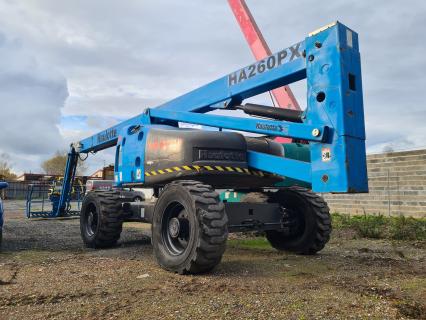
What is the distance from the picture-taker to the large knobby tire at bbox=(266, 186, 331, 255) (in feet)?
23.6

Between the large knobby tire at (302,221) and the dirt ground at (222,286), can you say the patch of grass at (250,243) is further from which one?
the large knobby tire at (302,221)

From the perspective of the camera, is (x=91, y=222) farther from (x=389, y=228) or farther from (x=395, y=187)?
(x=395, y=187)

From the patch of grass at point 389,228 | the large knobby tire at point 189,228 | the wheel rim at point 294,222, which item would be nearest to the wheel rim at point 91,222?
the large knobby tire at point 189,228

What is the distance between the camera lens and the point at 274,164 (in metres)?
6.43

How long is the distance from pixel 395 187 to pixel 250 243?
644cm

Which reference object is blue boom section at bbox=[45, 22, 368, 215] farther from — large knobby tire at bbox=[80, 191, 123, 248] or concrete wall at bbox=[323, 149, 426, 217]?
concrete wall at bbox=[323, 149, 426, 217]

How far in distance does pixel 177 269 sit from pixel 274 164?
210cm

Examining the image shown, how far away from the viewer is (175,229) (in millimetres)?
6008

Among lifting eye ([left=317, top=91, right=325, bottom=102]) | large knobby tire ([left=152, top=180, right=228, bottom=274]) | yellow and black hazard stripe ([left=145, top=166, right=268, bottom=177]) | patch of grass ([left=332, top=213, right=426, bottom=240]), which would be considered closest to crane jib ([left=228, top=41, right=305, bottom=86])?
lifting eye ([left=317, top=91, right=325, bottom=102])

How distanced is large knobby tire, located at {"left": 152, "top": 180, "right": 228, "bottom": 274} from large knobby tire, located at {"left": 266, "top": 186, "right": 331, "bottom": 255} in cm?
207

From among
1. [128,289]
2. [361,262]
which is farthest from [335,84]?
[128,289]

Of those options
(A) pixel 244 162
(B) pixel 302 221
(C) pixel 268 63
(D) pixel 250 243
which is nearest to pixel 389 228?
(D) pixel 250 243

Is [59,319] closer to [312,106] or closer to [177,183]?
[177,183]

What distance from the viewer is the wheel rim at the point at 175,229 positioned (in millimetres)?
5977
